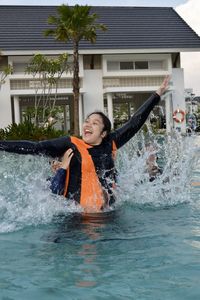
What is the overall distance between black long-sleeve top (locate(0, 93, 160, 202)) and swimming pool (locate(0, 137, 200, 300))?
0.28m

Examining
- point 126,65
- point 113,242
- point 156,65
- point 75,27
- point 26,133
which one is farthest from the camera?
point 156,65

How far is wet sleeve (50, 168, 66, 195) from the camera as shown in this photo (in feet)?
15.3

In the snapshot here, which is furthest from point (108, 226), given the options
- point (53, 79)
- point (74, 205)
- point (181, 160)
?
point (53, 79)

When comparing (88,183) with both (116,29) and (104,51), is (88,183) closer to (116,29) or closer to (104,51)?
(104,51)

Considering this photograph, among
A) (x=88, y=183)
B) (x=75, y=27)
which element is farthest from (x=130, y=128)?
(x=75, y=27)

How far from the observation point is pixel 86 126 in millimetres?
4797

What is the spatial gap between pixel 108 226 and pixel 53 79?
79.9 ft

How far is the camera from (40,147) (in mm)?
4586

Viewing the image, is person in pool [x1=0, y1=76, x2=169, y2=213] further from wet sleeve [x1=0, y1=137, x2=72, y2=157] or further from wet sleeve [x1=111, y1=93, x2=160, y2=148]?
wet sleeve [x1=111, y1=93, x2=160, y2=148]

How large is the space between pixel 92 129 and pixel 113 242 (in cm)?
115

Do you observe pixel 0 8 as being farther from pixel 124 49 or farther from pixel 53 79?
pixel 124 49

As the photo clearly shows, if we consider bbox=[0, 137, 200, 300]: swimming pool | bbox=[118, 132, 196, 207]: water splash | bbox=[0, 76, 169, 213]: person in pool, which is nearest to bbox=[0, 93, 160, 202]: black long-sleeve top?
bbox=[0, 76, 169, 213]: person in pool

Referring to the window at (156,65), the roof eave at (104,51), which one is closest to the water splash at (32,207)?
the roof eave at (104,51)

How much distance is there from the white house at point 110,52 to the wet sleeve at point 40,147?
23.8m
